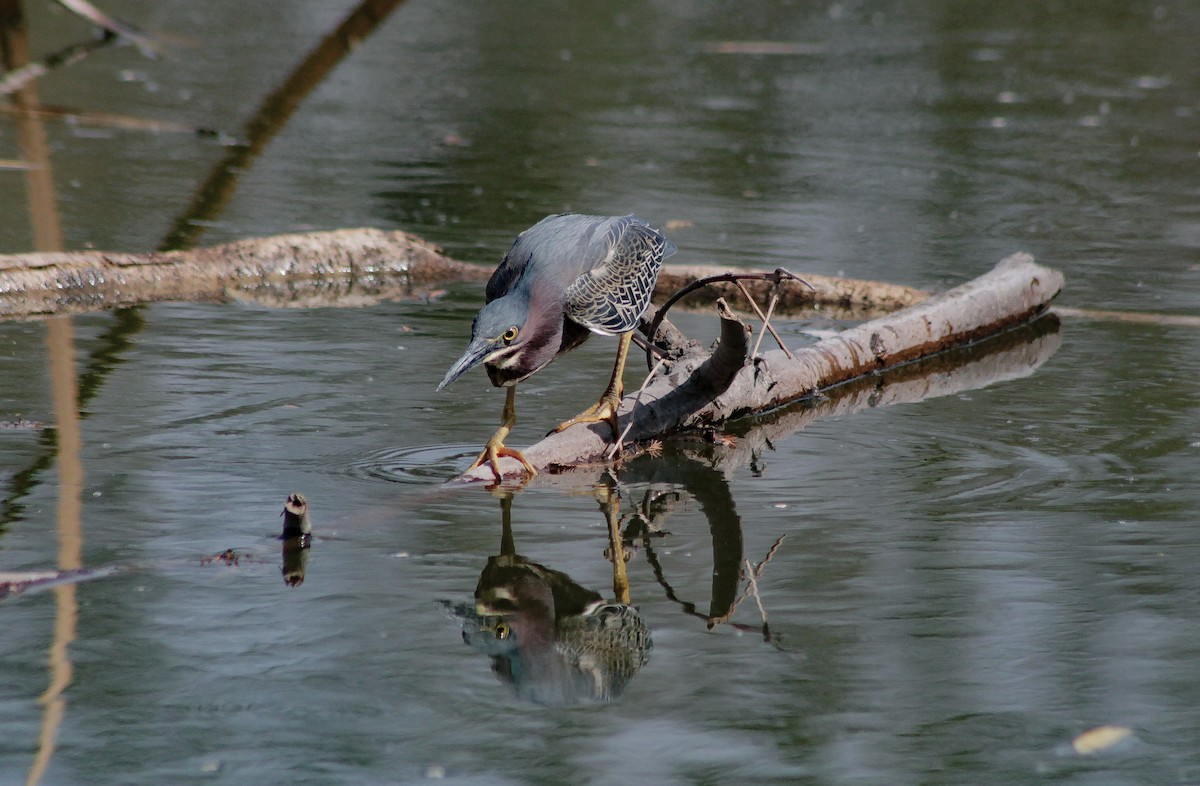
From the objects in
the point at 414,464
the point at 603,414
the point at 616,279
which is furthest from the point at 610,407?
the point at 414,464

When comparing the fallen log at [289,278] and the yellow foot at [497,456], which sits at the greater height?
the fallen log at [289,278]

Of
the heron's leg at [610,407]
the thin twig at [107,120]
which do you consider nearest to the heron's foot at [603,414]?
the heron's leg at [610,407]

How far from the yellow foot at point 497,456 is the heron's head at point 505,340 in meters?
0.29

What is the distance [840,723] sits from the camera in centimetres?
371

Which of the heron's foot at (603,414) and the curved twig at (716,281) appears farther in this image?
the heron's foot at (603,414)

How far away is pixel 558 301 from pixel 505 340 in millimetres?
337

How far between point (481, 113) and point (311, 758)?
33.4 feet

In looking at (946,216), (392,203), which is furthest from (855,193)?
(392,203)

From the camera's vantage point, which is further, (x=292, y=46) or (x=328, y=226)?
(x=292, y=46)

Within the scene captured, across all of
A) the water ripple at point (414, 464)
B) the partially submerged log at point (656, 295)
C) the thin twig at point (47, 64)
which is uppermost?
the thin twig at point (47, 64)

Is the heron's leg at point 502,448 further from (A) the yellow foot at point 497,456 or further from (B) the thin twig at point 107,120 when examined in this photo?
(B) the thin twig at point 107,120

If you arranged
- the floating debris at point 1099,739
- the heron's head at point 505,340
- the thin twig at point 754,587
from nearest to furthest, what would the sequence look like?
the floating debris at point 1099,739, the thin twig at point 754,587, the heron's head at point 505,340

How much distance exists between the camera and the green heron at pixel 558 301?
4.80 metres

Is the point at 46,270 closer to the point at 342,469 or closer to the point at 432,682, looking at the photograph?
the point at 342,469
